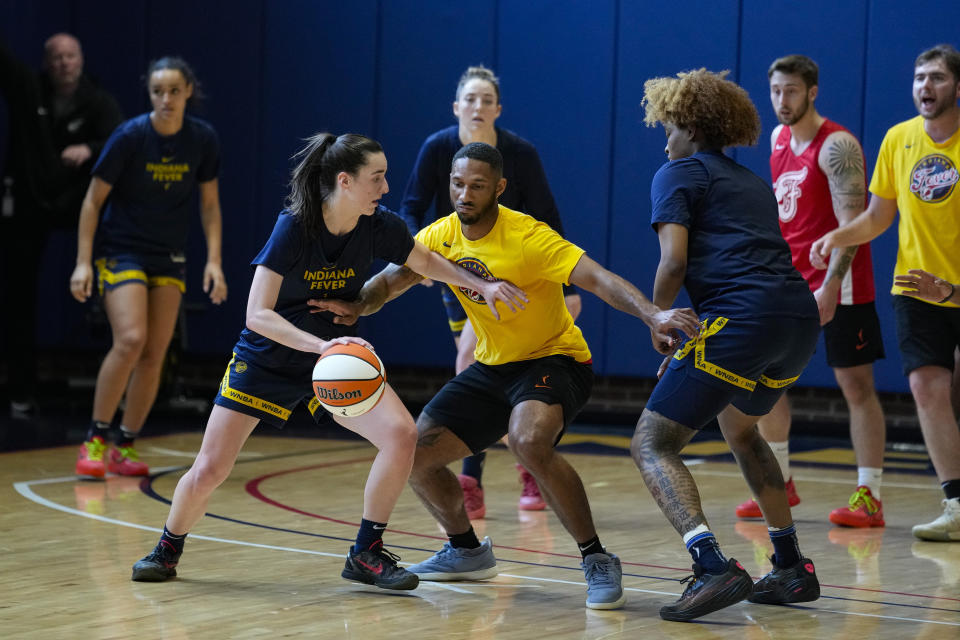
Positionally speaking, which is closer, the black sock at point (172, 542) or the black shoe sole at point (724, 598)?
the black shoe sole at point (724, 598)

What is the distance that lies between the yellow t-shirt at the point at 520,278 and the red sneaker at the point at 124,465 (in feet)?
9.37

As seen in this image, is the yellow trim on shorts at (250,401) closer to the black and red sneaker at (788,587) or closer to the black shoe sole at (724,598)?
the black shoe sole at (724,598)

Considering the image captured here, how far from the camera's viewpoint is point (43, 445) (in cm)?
782

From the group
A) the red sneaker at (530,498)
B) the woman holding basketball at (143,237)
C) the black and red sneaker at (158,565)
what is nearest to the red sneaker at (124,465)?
the woman holding basketball at (143,237)

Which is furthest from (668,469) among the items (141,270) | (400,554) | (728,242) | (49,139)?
(49,139)

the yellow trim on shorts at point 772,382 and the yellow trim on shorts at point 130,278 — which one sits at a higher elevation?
the yellow trim on shorts at point 130,278

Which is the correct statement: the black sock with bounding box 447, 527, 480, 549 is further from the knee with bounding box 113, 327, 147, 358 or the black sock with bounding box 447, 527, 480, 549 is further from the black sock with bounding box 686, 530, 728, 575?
the knee with bounding box 113, 327, 147, 358

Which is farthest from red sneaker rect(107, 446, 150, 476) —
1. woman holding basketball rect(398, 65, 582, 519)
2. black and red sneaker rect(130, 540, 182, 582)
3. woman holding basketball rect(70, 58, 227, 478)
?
black and red sneaker rect(130, 540, 182, 582)

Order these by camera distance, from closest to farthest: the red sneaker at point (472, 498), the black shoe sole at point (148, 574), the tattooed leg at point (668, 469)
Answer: the tattooed leg at point (668, 469) < the black shoe sole at point (148, 574) < the red sneaker at point (472, 498)

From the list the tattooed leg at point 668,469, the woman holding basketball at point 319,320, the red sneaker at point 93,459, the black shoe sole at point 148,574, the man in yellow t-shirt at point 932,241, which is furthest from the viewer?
the red sneaker at point 93,459

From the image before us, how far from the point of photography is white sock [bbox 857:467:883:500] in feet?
18.8

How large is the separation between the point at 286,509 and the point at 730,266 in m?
2.68

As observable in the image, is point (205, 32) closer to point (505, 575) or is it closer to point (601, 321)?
point (601, 321)

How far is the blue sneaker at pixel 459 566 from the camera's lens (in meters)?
4.46
